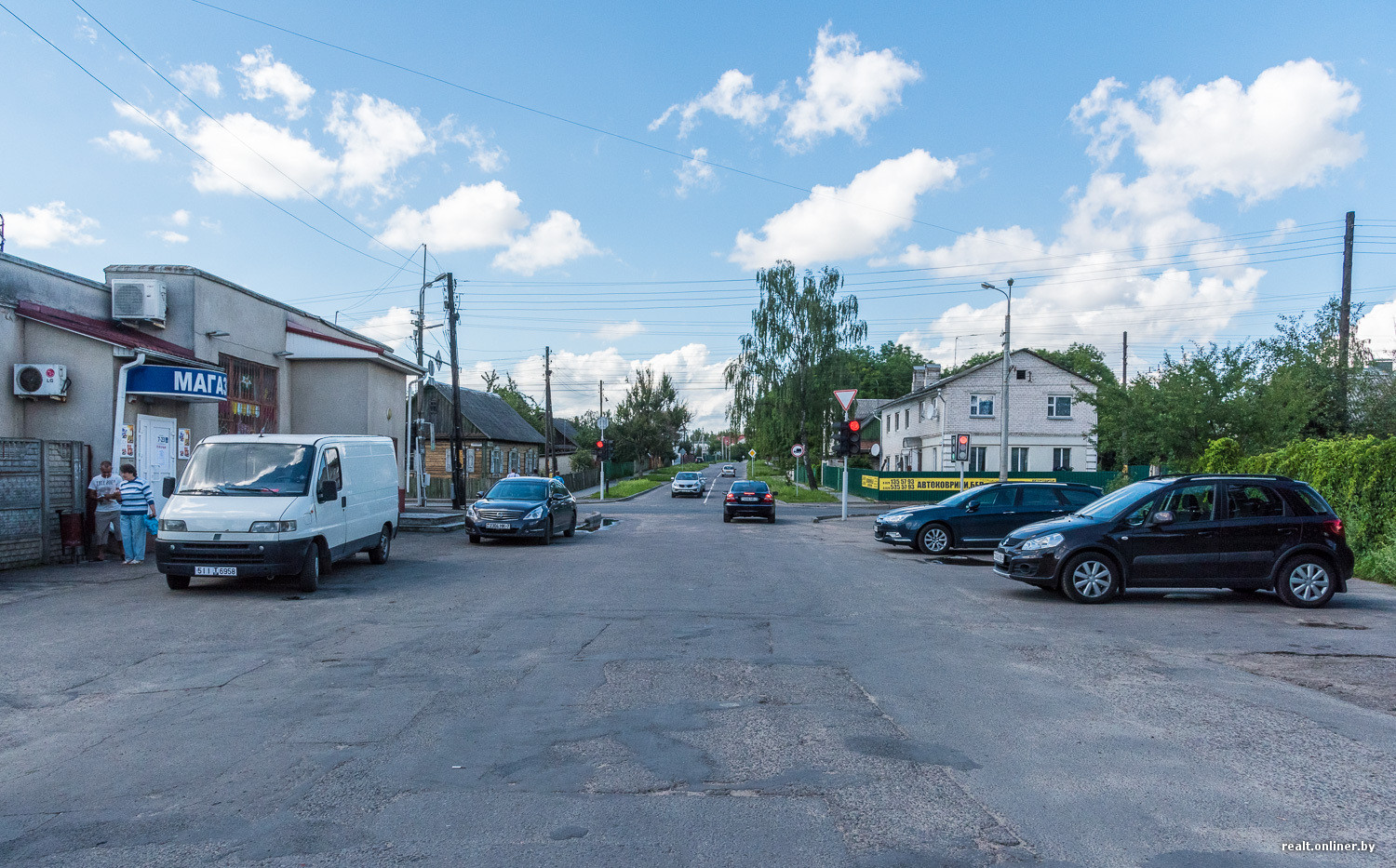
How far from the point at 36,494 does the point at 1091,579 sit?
1516 centimetres

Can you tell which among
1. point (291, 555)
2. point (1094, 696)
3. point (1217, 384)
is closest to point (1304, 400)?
point (1217, 384)

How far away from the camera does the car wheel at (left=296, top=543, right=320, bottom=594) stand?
1173 centimetres

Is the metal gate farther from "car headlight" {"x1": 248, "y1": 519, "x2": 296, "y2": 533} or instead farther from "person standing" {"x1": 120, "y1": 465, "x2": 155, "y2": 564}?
"car headlight" {"x1": 248, "y1": 519, "x2": 296, "y2": 533}

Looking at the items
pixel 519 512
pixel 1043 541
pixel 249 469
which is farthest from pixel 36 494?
pixel 1043 541

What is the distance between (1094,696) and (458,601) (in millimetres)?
7379

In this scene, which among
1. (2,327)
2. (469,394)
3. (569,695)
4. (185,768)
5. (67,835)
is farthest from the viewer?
(469,394)

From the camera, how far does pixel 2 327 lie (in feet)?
48.0

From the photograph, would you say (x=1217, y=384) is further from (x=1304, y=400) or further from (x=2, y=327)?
(x=2, y=327)

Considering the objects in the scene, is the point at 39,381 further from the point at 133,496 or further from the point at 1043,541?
the point at 1043,541

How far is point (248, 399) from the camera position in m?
22.2

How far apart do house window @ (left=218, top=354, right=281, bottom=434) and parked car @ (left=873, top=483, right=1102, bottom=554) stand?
15.0 metres

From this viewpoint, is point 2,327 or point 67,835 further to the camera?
point 2,327

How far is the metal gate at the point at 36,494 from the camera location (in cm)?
1322

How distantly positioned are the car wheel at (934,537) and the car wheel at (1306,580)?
7448 millimetres
